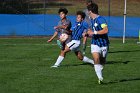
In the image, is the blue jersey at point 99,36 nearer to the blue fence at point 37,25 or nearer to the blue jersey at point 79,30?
the blue jersey at point 79,30

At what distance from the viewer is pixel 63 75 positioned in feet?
46.6

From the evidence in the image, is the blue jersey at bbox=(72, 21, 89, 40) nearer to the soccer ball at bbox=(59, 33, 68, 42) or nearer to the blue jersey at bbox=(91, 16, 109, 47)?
the soccer ball at bbox=(59, 33, 68, 42)

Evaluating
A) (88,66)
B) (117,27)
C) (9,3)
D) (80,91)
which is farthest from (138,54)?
(9,3)

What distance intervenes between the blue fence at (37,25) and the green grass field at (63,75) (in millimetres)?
16051

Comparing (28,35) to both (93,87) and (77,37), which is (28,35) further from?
(93,87)

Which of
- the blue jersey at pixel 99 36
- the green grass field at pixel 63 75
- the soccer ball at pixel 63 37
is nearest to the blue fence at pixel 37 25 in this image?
the green grass field at pixel 63 75

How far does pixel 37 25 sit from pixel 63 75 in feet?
75.8

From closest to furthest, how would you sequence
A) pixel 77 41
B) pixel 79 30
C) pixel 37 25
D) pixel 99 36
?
pixel 99 36
pixel 77 41
pixel 79 30
pixel 37 25

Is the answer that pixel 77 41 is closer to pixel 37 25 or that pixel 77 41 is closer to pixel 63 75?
pixel 63 75

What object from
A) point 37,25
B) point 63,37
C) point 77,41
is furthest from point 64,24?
point 37,25

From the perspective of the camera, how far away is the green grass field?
39.3 feet

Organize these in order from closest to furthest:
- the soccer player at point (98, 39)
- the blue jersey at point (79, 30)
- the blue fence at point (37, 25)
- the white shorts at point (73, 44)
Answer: the soccer player at point (98, 39), the white shorts at point (73, 44), the blue jersey at point (79, 30), the blue fence at point (37, 25)

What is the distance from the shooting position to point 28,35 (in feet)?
119

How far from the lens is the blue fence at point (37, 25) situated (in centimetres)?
3647
